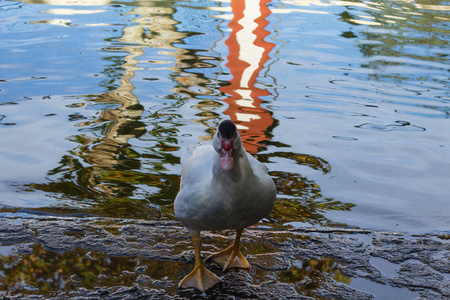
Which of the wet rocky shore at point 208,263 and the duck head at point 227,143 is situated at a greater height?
the duck head at point 227,143

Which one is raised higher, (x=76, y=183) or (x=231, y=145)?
(x=231, y=145)

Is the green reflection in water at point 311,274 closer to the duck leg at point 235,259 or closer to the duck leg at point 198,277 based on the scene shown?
the duck leg at point 235,259

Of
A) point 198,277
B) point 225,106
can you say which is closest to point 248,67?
point 225,106

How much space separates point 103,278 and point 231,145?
4.33ft

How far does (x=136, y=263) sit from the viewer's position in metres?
3.79

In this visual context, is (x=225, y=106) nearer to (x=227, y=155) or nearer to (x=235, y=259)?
(x=235, y=259)

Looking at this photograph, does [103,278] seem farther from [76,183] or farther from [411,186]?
[411,186]

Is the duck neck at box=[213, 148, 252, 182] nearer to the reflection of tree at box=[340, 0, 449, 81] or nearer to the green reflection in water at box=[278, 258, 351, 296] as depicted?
the green reflection in water at box=[278, 258, 351, 296]

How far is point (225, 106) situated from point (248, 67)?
7.13 feet

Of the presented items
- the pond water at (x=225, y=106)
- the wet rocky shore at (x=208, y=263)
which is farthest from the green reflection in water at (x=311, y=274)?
the pond water at (x=225, y=106)

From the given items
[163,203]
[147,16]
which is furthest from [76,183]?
[147,16]

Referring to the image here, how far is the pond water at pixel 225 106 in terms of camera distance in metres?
5.01

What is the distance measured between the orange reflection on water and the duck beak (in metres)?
2.72

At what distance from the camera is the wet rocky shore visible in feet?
11.5
